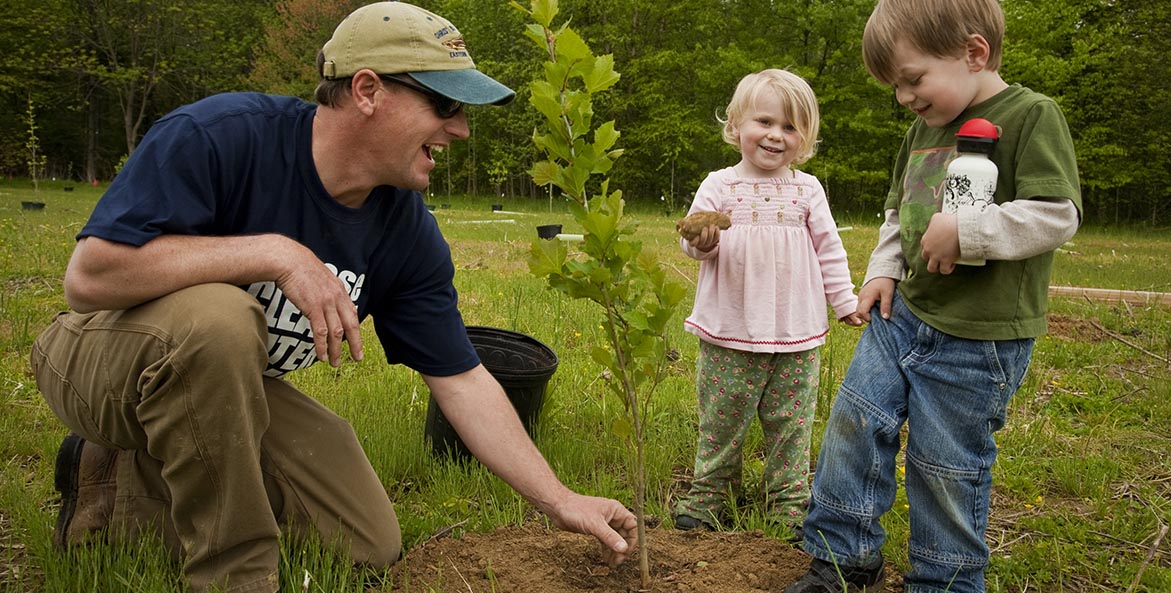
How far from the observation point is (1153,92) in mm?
22406

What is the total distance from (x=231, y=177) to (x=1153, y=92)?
86.4 ft

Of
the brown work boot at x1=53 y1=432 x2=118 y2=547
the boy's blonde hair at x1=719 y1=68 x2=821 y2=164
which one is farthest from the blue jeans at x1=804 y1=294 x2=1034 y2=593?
the brown work boot at x1=53 y1=432 x2=118 y2=547

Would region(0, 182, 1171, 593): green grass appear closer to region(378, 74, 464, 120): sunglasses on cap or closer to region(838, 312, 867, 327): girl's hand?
region(838, 312, 867, 327): girl's hand

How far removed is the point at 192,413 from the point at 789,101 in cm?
201

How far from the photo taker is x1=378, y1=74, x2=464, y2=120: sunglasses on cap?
216cm

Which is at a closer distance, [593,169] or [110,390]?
[593,169]

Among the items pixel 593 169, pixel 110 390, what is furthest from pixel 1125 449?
pixel 110 390

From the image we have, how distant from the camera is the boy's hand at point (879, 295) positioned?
7.55 ft

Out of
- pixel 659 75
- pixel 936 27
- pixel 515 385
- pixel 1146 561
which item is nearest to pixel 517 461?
pixel 515 385

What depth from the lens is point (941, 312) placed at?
2105mm

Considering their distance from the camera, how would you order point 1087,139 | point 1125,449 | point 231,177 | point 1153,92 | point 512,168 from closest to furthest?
point 231,177, point 1125,449, point 1153,92, point 1087,139, point 512,168

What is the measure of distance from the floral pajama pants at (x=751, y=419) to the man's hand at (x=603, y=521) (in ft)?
2.18

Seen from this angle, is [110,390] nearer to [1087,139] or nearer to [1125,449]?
[1125,449]

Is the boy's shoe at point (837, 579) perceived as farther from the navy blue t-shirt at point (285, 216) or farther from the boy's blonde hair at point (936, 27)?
the boy's blonde hair at point (936, 27)
